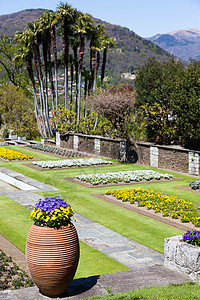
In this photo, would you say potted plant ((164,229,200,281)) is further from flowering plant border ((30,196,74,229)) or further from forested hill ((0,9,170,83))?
forested hill ((0,9,170,83))

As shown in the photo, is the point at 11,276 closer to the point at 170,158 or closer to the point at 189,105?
the point at 189,105

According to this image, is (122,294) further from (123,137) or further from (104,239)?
(123,137)

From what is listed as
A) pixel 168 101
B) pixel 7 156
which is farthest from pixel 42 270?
pixel 7 156

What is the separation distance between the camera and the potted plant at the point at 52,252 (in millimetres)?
5750

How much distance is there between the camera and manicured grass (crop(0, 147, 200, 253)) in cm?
Answer: 1051

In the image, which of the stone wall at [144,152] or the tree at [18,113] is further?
the tree at [18,113]

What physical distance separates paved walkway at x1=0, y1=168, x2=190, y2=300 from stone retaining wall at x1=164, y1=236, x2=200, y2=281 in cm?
13

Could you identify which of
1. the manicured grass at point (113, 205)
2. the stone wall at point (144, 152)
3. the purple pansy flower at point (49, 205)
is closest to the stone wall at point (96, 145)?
the stone wall at point (144, 152)

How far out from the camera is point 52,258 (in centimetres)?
573

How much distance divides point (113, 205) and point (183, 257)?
705 cm

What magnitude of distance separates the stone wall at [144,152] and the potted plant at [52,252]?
48.3 ft

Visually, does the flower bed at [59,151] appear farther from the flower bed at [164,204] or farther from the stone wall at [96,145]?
the flower bed at [164,204]

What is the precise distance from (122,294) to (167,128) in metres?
18.8

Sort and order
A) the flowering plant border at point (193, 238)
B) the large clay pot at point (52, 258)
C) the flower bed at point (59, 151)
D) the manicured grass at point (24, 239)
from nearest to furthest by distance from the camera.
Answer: the large clay pot at point (52, 258) → the flowering plant border at point (193, 238) → the manicured grass at point (24, 239) → the flower bed at point (59, 151)
